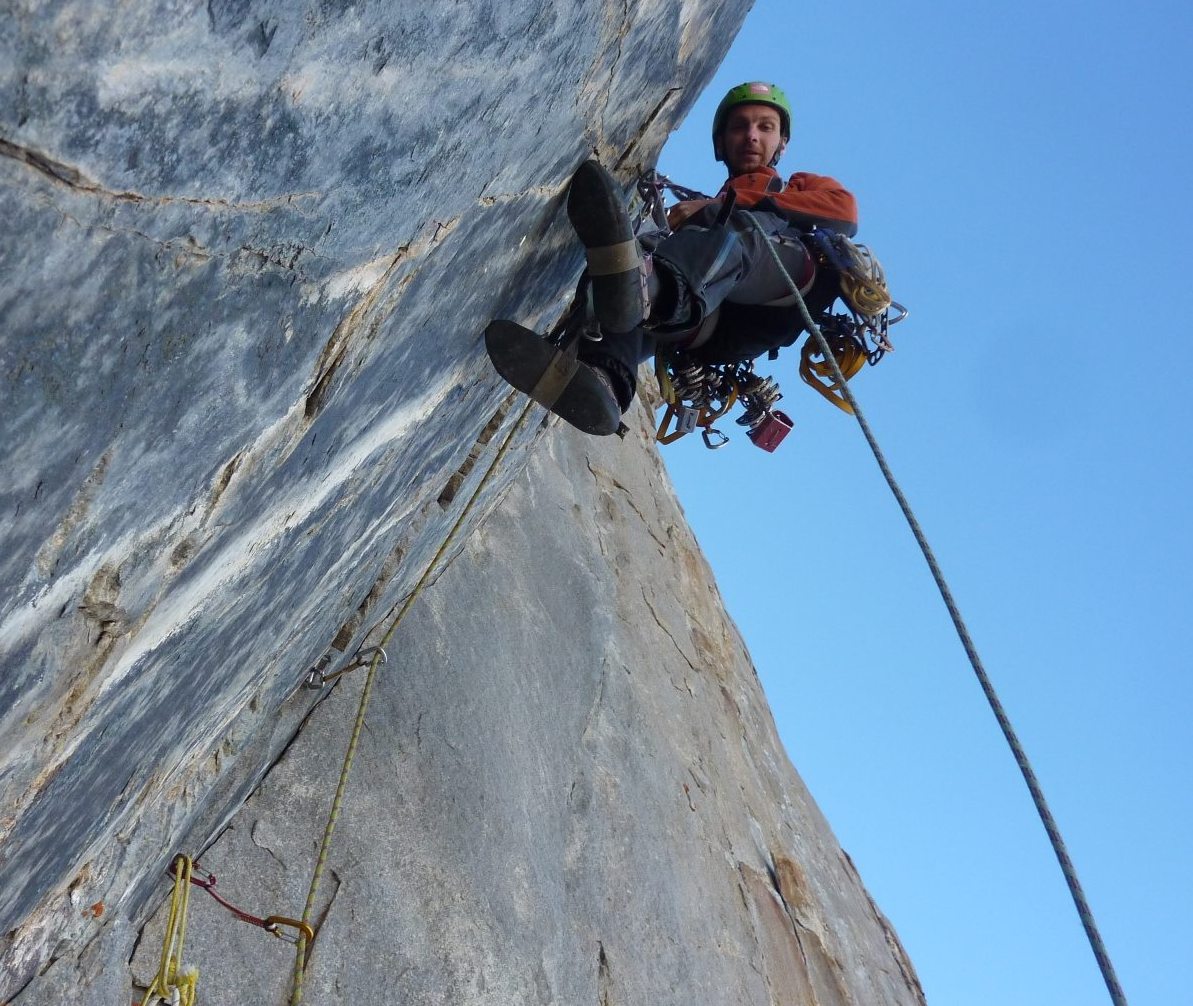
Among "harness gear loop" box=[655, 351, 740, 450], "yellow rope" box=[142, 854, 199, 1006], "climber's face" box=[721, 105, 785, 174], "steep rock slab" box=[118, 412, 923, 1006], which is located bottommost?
"yellow rope" box=[142, 854, 199, 1006]

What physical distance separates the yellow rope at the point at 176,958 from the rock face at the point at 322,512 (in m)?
0.07

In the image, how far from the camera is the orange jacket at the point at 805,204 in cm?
384

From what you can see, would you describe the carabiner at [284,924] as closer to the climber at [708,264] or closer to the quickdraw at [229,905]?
the quickdraw at [229,905]

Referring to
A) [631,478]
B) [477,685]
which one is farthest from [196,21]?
[631,478]

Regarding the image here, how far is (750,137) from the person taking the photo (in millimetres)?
4445

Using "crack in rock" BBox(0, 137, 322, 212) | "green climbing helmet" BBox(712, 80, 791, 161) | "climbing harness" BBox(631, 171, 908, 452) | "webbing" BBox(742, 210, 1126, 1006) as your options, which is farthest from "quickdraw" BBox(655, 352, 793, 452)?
"crack in rock" BBox(0, 137, 322, 212)

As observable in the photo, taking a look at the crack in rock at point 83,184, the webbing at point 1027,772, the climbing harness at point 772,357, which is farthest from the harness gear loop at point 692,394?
the crack in rock at point 83,184

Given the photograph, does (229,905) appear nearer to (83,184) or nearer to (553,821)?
(553,821)

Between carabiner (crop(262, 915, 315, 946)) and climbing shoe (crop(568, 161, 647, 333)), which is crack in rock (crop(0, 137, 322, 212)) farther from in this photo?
carabiner (crop(262, 915, 315, 946))

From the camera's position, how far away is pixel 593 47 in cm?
224

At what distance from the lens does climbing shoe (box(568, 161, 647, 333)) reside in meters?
2.63

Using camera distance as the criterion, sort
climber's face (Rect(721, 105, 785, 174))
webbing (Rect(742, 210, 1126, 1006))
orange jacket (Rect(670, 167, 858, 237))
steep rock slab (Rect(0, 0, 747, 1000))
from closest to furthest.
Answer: steep rock slab (Rect(0, 0, 747, 1000)), webbing (Rect(742, 210, 1126, 1006)), orange jacket (Rect(670, 167, 858, 237)), climber's face (Rect(721, 105, 785, 174))

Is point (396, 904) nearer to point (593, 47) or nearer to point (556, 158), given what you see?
point (556, 158)

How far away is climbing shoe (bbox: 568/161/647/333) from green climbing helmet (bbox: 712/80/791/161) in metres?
2.05
